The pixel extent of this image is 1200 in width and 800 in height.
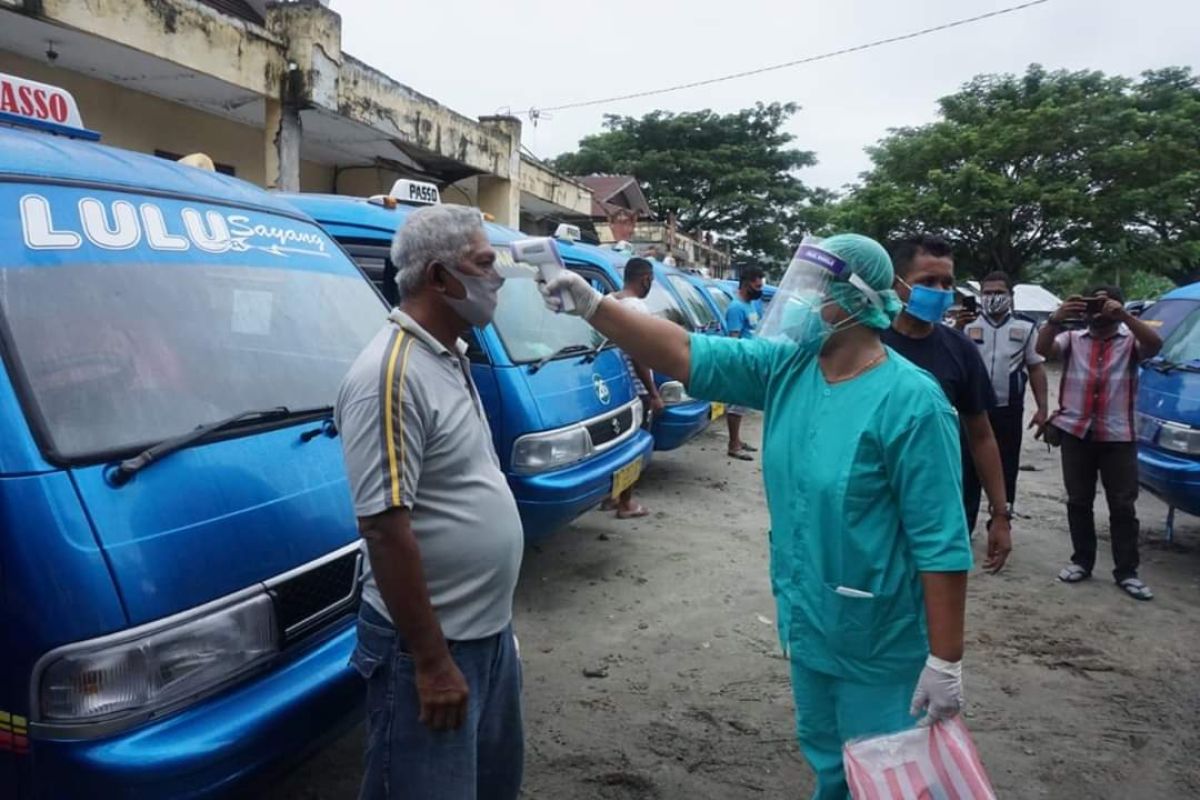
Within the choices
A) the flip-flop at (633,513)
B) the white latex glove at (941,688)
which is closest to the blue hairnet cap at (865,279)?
the white latex glove at (941,688)

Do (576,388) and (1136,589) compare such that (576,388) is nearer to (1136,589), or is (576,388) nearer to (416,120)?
(1136,589)

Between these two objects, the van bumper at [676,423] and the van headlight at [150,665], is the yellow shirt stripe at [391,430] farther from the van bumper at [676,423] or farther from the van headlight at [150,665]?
the van bumper at [676,423]

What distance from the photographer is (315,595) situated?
226cm

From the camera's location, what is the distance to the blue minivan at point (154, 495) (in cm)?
175

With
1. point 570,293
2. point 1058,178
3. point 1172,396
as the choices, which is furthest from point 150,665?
point 1058,178

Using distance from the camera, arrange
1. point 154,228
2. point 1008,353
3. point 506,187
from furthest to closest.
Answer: point 506,187 → point 1008,353 → point 154,228

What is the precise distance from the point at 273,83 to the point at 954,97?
2349 cm

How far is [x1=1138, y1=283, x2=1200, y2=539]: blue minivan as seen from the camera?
16.8 ft

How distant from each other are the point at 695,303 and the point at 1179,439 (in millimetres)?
5408

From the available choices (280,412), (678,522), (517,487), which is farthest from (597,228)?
(280,412)

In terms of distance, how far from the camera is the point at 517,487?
4262mm

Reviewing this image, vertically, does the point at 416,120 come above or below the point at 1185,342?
above

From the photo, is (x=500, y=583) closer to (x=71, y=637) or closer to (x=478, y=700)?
(x=478, y=700)

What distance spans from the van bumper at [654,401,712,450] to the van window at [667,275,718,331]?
1902 millimetres
